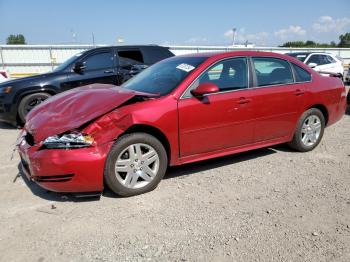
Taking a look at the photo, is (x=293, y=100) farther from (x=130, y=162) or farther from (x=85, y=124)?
(x=85, y=124)

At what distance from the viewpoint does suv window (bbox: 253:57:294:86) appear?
182 inches

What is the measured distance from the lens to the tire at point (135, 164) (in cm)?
353

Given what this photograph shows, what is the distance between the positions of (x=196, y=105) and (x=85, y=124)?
1324 millimetres

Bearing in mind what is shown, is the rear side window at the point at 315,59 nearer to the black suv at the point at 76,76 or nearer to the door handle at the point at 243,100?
the black suv at the point at 76,76

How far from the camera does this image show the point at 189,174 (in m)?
4.38

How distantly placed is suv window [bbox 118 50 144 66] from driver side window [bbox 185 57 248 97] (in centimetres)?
436

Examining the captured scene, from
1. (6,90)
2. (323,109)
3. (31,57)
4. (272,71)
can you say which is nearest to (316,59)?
(323,109)

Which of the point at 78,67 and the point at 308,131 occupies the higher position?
the point at 78,67

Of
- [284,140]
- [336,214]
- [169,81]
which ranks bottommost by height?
[336,214]

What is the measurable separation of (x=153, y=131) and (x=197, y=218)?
113 cm

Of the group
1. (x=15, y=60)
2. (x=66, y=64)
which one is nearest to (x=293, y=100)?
(x=66, y=64)

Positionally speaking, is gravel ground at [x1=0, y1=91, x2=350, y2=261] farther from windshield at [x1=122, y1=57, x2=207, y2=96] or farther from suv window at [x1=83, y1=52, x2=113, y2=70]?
suv window at [x1=83, y1=52, x2=113, y2=70]

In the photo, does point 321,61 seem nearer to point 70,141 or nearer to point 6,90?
point 6,90

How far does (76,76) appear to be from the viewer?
7.55 meters
